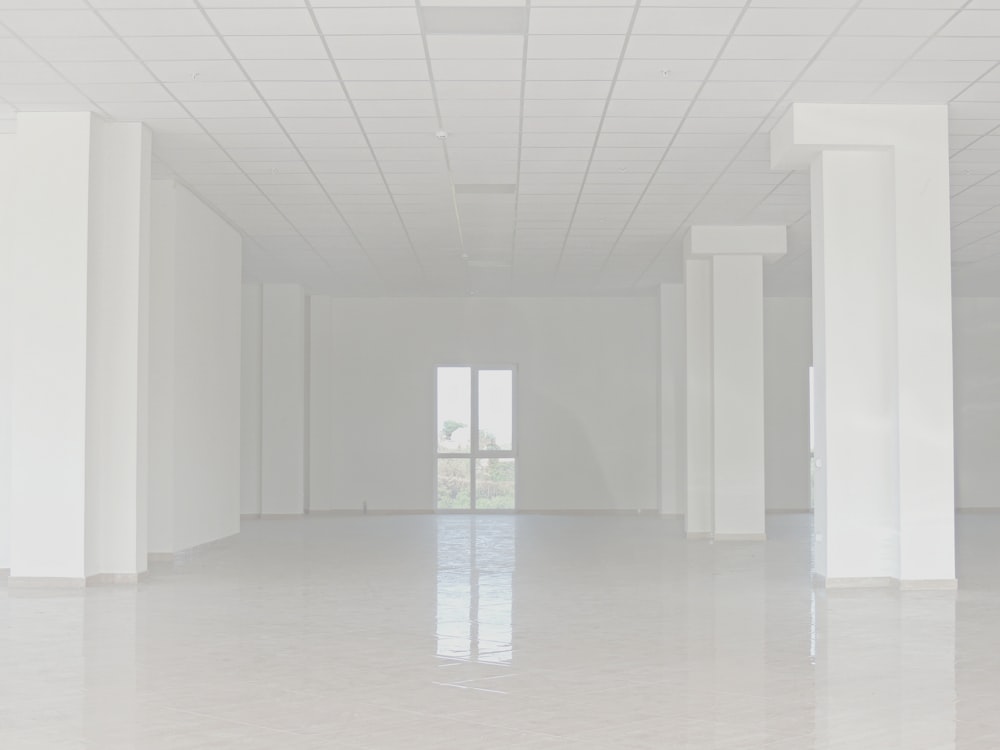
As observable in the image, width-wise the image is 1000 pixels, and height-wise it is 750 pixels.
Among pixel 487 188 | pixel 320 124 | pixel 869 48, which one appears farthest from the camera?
pixel 487 188

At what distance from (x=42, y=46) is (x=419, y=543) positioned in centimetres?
850

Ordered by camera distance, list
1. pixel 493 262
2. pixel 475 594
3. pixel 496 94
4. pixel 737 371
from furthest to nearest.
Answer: pixel 493 262, pixel 737 371, pixel 475 594, pixel 496 94

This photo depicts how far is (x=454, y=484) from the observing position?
73.5ft

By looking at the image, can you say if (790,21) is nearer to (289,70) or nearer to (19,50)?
(289,70)

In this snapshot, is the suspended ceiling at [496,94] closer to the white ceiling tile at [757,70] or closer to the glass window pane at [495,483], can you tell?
the white ceiling tile at [757,70]

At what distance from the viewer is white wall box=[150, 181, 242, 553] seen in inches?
505

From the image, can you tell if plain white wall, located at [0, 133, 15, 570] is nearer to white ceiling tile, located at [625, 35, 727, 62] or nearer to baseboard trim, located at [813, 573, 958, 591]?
white ceiling tile, located at [625, 35, 727, 62]

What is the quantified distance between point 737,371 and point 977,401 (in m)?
9.12

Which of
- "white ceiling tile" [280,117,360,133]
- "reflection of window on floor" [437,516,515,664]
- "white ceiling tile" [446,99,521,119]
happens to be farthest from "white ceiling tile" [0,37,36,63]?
"reflection of window on floor" [437,516,515,664]

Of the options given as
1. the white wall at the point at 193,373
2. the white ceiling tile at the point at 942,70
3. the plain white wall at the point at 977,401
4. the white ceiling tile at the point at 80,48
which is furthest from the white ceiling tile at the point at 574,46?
the plain white wall at the point at 977,401

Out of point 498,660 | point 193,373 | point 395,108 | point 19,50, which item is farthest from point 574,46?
point 193,373

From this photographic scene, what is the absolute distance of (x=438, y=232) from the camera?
1581cm

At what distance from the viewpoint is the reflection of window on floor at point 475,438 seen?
22.4 m

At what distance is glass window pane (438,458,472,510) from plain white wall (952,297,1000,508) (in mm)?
9439
